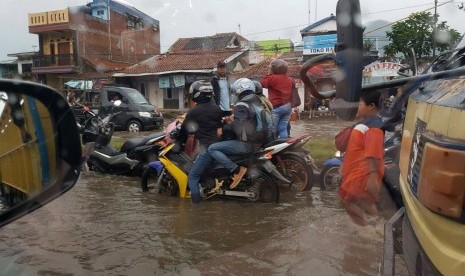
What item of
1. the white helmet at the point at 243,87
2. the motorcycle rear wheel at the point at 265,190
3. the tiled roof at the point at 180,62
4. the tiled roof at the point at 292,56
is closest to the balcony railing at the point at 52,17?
the tiled roof at the point at 180,62

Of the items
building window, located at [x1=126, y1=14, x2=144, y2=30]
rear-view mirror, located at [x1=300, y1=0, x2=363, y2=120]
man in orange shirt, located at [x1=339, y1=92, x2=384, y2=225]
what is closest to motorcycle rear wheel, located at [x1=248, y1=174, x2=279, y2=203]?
man in orange shirt, located at [x1=339, y1=92, x2=384, y2=225]

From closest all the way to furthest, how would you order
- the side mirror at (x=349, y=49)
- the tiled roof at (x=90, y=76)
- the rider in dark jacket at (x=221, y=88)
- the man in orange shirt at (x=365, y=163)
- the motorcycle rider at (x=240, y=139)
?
the side mirror at (x=349, y=49), the man in orange shirt at (x=365, y=163), the motorcycle rider at (x=240, y=139), the rider in dark jacket at (x=221, y=88), the tiled roof at (x=90, y=76)

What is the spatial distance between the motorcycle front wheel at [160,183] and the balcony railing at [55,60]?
15754 millimetres

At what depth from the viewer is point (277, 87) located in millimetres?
6543

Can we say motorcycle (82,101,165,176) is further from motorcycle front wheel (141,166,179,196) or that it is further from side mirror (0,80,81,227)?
side mirror (0,80,81,227)

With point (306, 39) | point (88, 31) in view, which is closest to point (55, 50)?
point (88, 31)

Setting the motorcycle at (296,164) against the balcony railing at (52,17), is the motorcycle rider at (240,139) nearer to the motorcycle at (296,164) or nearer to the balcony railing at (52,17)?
the motorcycle at (296,164)

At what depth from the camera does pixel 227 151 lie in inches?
197

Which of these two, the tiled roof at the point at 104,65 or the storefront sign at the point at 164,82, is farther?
the storefront sign at the point at 164,82

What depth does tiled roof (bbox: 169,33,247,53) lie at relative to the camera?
1252 inches

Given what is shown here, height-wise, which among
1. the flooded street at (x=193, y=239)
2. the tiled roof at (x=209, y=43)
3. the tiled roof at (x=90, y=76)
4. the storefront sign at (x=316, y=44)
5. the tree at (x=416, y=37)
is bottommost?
the flooded street at (x=193, y=239)

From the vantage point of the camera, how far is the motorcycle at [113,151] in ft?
21.9

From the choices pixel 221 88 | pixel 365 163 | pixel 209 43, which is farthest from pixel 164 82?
pixel 365 163

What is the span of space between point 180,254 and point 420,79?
8.33 feet
